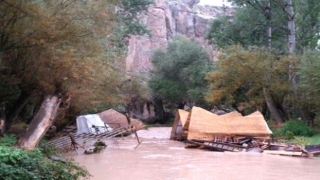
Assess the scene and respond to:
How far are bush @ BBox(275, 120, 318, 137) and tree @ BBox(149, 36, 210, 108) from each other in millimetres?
13369

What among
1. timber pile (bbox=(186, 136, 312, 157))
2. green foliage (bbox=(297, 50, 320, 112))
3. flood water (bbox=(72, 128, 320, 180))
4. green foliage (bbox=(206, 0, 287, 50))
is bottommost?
flood water (bbox=(72, 128, 320, 180))

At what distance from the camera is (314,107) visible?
66.5 feet

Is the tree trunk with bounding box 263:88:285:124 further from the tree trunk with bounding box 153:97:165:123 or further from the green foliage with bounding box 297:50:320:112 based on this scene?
the tree trunk with bounding box 153:97:165:123

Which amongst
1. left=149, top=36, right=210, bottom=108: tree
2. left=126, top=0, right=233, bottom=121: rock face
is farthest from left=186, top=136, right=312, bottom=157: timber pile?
left=126, top=0, right=233, bottom=121: rock face

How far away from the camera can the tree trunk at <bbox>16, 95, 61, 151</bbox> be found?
37.0 ft

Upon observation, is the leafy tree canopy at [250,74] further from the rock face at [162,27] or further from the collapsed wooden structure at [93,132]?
the rock face at [162,27]

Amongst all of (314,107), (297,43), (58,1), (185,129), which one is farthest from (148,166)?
(297,43)

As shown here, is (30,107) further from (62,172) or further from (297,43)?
(297,43)

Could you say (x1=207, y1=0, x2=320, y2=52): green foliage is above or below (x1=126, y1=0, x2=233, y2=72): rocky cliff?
below

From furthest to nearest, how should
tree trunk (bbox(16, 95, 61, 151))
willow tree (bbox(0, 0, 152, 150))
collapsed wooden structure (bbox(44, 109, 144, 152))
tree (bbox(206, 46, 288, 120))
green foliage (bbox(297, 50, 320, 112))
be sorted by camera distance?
tree (bbox(206, 46, 288, 120)) < green foliage (bbox(297, 50, 320, 112)) < collapsed wooden structure (bbox(44, 109, 144, 152)) < tree trunk (bbox(16, 95, 61, 151)) < willow tree (bbox(0, 0, 152, 150))

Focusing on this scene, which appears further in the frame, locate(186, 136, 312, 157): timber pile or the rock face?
the rock face

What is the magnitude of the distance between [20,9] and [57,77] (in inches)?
122

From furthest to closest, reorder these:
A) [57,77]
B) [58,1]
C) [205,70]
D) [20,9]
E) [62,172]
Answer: [205,70]
[57,77]
[58,1]
[20,9]
[62,172]

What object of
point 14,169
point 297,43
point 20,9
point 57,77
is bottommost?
point 14,169
